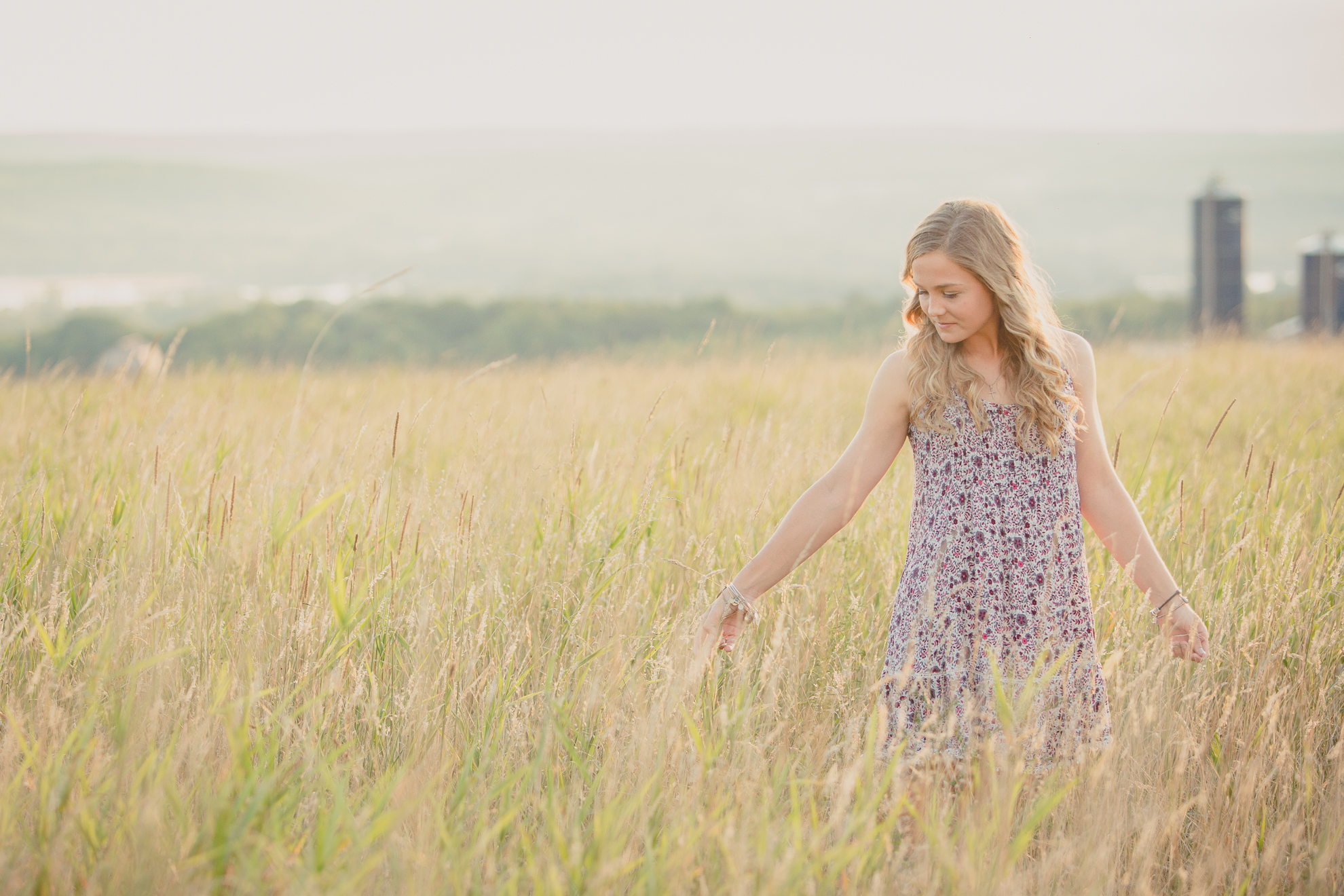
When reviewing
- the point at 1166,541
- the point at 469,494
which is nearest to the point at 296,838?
the point at 469,494

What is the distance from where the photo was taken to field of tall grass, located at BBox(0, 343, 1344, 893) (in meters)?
1.29

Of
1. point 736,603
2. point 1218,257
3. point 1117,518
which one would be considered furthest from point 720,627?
point 1218,257

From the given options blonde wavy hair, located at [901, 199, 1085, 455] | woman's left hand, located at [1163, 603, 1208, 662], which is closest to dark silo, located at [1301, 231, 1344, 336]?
woman's left hand, located at [1163, 603, 1208, 662]

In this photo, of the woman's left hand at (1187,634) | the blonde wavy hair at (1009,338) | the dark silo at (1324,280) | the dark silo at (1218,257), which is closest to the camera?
the blonde wavy hair at (1009,338)

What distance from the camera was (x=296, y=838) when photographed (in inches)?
56.1

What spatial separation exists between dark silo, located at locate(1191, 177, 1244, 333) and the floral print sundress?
17.6 m

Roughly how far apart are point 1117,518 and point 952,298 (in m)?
0.61

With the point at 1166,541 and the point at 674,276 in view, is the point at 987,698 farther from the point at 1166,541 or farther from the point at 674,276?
the point at 674,276

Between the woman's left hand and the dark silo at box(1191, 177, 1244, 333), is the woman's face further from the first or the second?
the dark silo at box(1191, 177, 1244, 333)

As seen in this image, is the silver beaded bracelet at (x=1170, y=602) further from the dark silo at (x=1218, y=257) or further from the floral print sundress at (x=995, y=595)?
the dark silo at (x=1218, y=257)

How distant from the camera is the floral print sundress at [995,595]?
1.71 metres

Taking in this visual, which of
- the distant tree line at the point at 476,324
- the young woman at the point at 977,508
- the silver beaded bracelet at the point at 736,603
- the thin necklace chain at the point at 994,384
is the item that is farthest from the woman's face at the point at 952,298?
the distant tree line at the point at 476,324

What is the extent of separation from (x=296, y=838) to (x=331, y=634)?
0.65 meters

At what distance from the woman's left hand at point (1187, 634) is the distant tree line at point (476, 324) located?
20463mm
